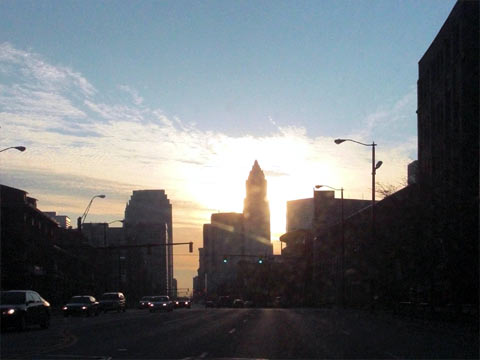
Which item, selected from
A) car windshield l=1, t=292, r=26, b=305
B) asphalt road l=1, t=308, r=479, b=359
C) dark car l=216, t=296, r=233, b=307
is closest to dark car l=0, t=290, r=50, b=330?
car windshield l=1, t=292, r=26, b=305

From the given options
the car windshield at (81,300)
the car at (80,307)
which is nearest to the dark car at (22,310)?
the car at (80,307)

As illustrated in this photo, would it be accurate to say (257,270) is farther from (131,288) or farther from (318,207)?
(131,288)

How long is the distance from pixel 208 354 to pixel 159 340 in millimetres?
5470

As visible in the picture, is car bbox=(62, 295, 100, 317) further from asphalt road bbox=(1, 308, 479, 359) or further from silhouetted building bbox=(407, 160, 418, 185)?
silhouetted building bbox=(407, 160, 418, 185)

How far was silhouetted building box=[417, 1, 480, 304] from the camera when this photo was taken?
35125mm

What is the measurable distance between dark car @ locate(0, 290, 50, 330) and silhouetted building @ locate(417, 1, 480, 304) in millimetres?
18948

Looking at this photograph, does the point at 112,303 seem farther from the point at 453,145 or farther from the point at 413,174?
the point at 413,174

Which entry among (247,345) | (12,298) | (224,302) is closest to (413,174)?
(224,302)

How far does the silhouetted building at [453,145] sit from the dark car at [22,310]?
18948 millimetres

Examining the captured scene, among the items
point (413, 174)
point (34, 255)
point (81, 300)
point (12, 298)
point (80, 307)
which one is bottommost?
point (80, 307)

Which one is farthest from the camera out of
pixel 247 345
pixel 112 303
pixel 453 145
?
pixel 112 303

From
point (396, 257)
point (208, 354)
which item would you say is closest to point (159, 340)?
point (208, 354)

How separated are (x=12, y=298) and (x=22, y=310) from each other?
93 cm

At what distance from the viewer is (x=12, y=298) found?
31.0 m
